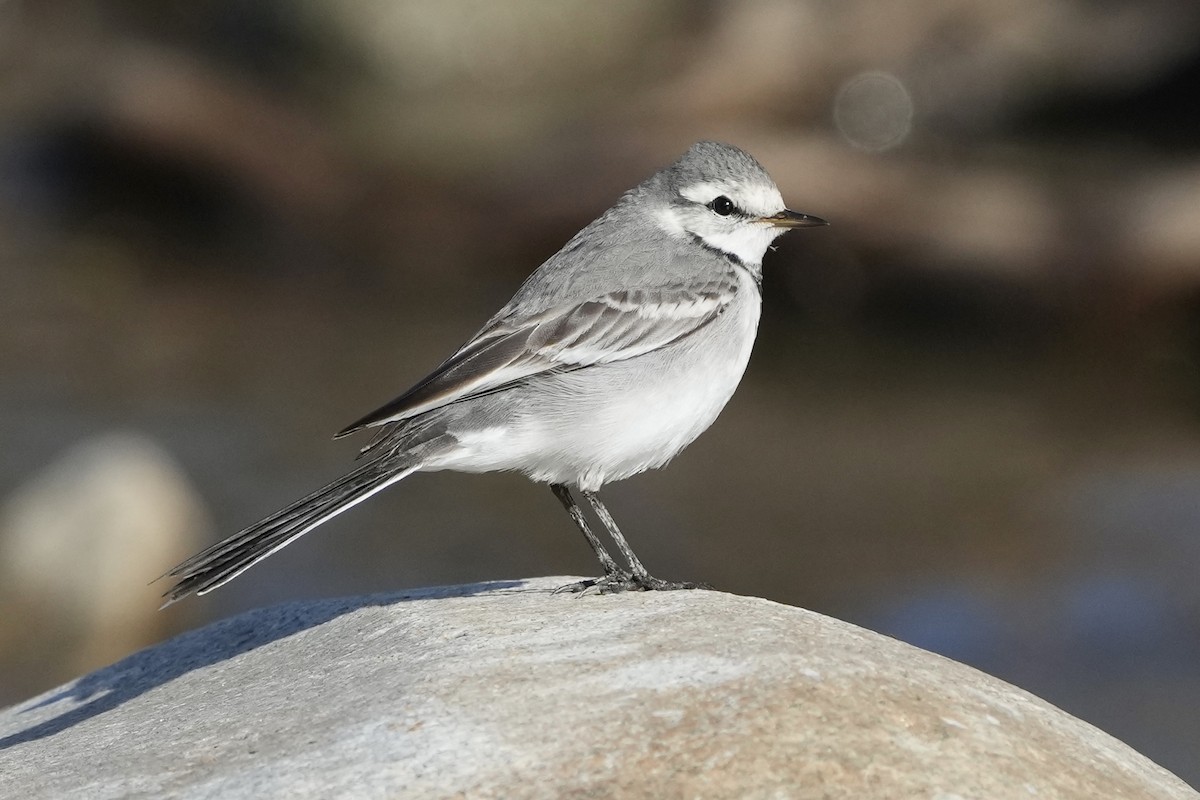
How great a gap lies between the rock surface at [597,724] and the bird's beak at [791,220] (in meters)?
2.27

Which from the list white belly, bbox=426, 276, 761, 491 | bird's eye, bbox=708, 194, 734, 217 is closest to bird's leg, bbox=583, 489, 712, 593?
white belly, bbox=426, 276, 761, 491

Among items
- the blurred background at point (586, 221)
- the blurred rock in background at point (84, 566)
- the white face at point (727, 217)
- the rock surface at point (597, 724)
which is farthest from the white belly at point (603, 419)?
the blurred rock in background at point (84, 566)

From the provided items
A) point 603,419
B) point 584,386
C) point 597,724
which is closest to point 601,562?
point 603,419

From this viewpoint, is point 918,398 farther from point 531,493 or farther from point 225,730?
point 225,730

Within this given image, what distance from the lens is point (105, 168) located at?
18.4 meters

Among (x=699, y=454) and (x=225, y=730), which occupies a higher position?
(x=699, y=454)

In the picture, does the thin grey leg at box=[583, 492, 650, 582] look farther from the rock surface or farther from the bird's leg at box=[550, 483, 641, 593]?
the rock surface

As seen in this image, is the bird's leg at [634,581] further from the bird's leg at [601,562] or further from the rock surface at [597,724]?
the rock surface at [597,724]

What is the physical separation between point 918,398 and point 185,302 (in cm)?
760

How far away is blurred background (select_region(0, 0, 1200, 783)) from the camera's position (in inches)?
393

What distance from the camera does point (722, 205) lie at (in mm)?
7012

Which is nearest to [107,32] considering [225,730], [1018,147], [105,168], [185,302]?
[105,168]

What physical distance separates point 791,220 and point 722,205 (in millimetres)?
326

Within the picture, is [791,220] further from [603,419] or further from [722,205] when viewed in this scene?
[603,419]
